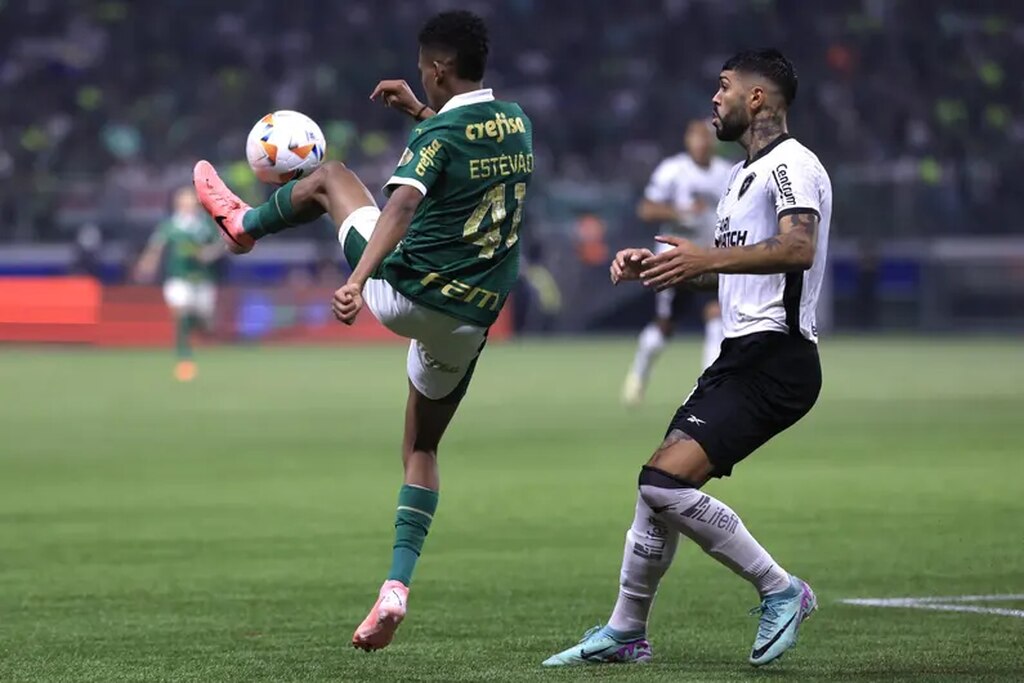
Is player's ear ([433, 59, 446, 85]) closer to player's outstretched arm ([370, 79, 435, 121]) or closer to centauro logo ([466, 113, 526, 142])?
centauro logo ([466, 113, 526, 142])

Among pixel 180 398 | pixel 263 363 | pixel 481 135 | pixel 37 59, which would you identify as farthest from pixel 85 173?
pixel 481 135

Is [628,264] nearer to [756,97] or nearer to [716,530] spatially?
[756,97]

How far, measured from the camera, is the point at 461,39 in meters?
6.54

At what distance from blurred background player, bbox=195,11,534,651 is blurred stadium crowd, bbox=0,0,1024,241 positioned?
2563 cm

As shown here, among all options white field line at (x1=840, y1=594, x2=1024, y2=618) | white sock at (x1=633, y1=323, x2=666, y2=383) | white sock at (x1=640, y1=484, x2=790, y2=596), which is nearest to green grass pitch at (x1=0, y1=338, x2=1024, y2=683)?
white field line at (x1=840, y1=594, x2=1024, y2=618)

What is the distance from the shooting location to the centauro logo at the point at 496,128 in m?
6.45

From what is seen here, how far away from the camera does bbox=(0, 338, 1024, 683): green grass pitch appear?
6.46 m

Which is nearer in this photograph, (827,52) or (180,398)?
(180,398)

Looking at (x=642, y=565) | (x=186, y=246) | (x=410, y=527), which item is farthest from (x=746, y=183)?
(x=186, y=246)

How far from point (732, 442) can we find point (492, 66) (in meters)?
29.3

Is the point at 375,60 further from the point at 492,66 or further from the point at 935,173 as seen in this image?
the point at 935,173

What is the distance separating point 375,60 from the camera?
35.0 meters

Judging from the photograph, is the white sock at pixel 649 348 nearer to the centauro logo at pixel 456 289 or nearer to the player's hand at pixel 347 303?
the centauro logo at pixel 456 289

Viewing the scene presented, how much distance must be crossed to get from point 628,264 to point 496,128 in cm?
99
